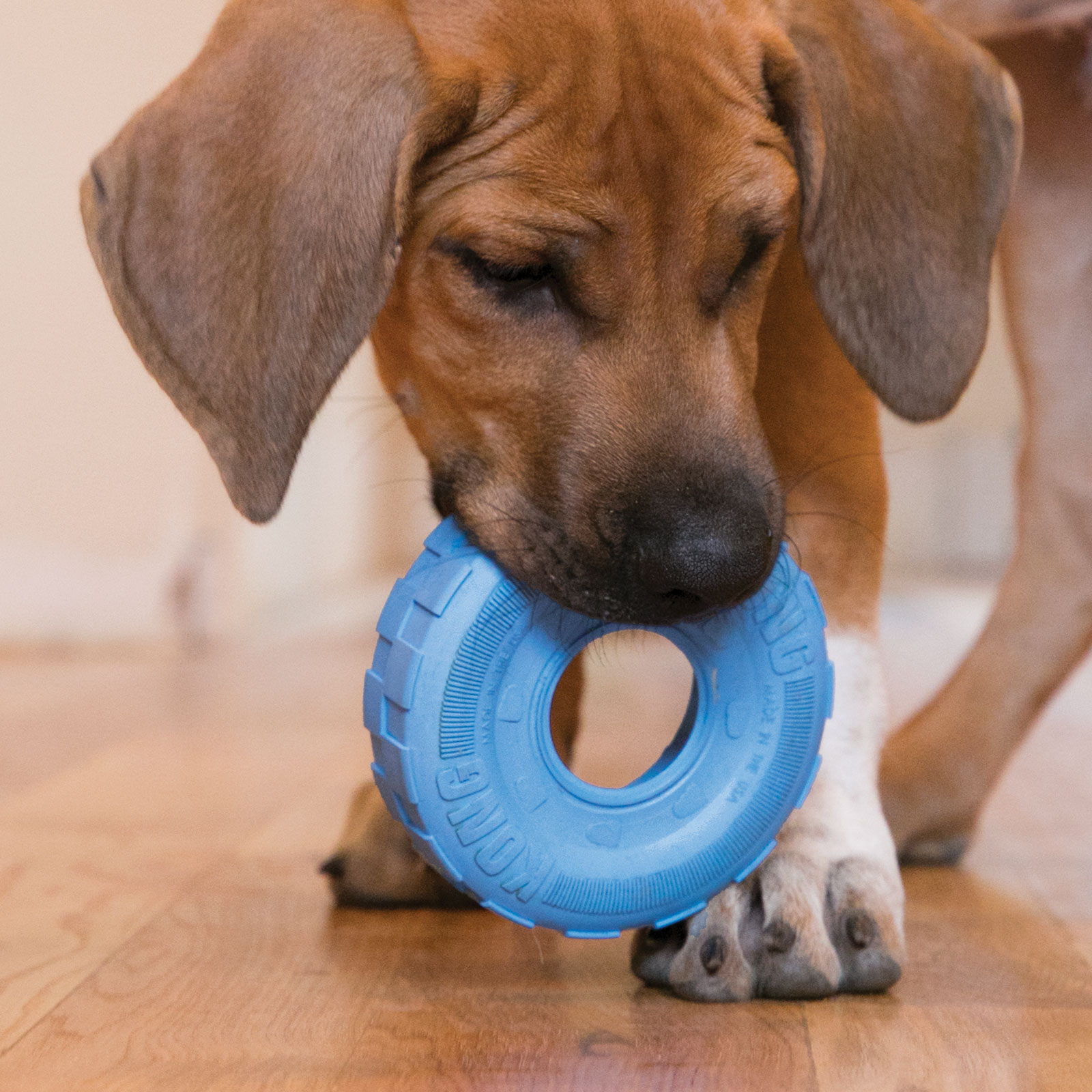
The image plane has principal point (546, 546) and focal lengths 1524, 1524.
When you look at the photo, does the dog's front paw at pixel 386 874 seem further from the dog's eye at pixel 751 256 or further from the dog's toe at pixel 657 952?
the dog's eye at pixel 751 256

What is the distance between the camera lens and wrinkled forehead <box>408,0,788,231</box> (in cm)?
172

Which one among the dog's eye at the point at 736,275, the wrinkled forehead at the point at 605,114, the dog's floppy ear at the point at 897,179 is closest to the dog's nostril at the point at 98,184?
the wrinkled forehead at the point at 605,114

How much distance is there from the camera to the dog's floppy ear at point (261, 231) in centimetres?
173

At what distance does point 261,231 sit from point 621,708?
8.78 feet

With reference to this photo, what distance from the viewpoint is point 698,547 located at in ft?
5.23

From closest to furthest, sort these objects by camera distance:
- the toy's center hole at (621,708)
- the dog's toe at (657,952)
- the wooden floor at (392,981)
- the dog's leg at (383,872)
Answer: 1. the wooden floor at (392,981)
2. the dog's toe at (657,952)
3. the dog's leg at (383,872)
4. the toy's center hole at (621,708)

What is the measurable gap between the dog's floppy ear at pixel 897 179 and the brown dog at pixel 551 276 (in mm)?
11

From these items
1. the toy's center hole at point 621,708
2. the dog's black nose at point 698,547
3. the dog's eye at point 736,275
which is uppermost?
the dog's eye at point 736,275

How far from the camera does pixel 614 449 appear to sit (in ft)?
5.55

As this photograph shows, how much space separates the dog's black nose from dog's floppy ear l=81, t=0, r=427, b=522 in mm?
416

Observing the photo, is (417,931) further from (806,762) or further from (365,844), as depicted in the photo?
(806,762)

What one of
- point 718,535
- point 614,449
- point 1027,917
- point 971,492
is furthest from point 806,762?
point 971,492

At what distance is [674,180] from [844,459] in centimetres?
45

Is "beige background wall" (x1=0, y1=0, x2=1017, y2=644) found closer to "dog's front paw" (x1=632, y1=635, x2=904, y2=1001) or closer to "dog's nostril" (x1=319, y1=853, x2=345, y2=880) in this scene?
"dog's nostril" (x1=319, y1=853, x2=345, y2=880)
